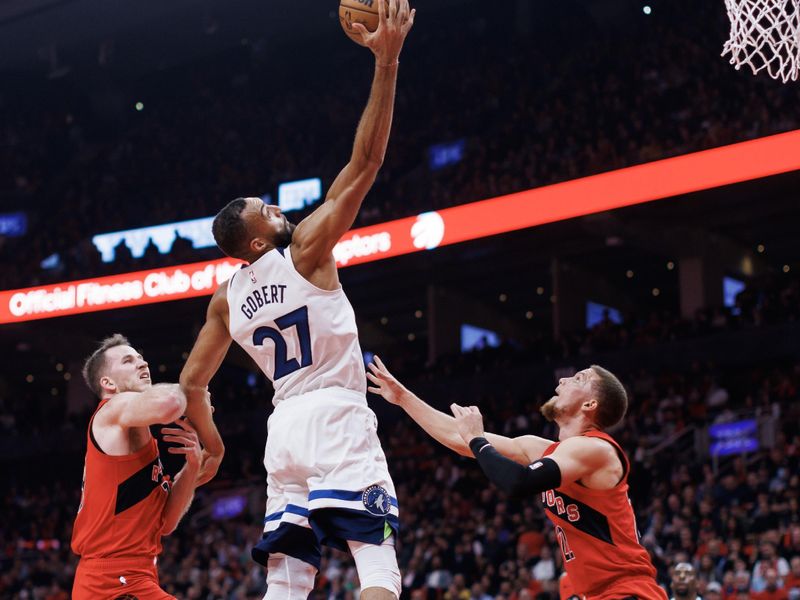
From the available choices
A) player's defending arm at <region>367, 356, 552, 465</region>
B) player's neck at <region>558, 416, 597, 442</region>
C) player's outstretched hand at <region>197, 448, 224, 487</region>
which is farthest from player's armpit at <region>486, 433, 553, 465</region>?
player's outstretched hand at <region>197, 448, 224, 487</region>

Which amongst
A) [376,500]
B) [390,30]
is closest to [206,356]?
[376,500]

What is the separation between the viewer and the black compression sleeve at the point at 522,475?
4.42 meters

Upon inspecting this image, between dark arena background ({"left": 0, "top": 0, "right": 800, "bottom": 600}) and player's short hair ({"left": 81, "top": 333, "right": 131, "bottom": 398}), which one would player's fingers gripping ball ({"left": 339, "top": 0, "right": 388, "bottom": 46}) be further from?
dark arena background ({"left": 0, "top": 0, "right": 800, "bottom": 600})

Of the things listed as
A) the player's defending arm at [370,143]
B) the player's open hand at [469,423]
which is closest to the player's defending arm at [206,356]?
the player's defending arm at [370,143]

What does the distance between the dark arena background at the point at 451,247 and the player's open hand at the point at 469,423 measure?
744 centimetres

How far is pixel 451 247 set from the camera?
21.5m

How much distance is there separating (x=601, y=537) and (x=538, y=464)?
48 centimetres


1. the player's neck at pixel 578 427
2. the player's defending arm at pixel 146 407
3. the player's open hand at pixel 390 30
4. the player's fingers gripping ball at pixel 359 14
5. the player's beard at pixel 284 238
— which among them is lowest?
the player's neck at pixel 578 427

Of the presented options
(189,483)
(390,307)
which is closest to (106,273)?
(390,307)

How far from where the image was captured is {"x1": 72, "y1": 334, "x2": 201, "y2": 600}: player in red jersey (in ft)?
15.6

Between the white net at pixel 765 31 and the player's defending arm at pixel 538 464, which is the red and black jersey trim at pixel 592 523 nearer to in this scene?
the player's defending arm at pixel 538 464

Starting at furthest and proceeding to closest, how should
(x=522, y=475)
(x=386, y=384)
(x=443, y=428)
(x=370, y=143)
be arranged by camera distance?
(x=443, y=428)
(x=386, y=384)
(x=522, y=475)
(x=370, y=143)

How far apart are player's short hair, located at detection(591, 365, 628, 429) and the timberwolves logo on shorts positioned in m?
1.26

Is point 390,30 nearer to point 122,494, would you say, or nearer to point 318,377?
point 318,377
